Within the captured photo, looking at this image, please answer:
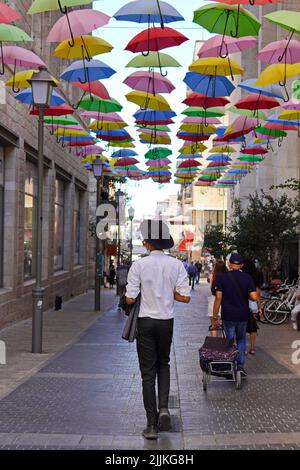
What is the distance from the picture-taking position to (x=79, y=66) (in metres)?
13.0

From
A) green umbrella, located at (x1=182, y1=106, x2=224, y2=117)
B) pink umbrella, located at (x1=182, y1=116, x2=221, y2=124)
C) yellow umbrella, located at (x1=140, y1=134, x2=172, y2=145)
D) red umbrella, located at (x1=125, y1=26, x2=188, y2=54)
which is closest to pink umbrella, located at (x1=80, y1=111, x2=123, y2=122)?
→ pink umbrella, located at (x1=182, y1=116, x2=221, y2=124)

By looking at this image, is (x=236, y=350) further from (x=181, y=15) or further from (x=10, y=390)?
(x=181, y=15)

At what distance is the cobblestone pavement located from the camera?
618cm

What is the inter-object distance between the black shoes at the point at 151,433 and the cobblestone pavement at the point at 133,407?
6cm

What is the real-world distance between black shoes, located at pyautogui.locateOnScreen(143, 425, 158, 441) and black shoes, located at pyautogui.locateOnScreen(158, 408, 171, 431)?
0.23 metres

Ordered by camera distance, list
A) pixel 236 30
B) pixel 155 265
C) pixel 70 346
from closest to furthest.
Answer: pixel 155 265
pixel 236 30
pixel 70 346

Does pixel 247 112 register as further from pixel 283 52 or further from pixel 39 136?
pixel 39 136

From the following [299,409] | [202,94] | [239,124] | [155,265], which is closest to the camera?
[155,265]

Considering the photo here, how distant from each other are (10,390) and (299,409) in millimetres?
3536

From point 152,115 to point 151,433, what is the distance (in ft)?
38.1

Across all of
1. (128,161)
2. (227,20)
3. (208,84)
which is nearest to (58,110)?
(208,84)

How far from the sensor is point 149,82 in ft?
45.2

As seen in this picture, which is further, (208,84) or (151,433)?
(208,84)
